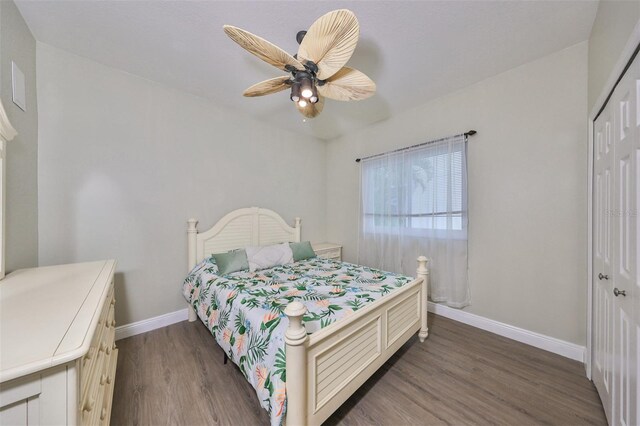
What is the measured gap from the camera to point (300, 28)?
174 centimetres

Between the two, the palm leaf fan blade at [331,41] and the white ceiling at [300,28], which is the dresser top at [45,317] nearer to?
the palm leaf fan blade at [331,41]

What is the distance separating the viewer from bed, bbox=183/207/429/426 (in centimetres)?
115

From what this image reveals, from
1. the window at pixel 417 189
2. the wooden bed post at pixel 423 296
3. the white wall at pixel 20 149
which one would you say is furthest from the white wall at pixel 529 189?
the white wall at pixel 20 149

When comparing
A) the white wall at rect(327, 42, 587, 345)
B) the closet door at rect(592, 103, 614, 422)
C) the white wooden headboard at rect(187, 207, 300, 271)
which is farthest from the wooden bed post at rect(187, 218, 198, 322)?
the closet door at rect(592, 103, 614, 422)

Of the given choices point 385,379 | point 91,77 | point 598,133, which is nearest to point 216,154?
point 91,77

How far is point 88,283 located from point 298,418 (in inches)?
53.8

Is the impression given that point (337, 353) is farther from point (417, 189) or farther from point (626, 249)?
point (417, 189)

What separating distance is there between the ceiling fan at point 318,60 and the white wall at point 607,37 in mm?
1255

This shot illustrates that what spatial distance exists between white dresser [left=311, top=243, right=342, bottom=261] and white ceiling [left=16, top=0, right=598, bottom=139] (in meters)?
2.31

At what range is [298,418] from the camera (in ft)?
3.71

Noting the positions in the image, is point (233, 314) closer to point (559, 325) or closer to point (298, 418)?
point (298, 418)

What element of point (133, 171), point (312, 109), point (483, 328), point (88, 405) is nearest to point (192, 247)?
point (133, 171)

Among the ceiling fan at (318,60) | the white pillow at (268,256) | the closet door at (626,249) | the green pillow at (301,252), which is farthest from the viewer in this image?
the green pillow at (301,252)

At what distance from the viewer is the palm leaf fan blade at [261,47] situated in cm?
124
